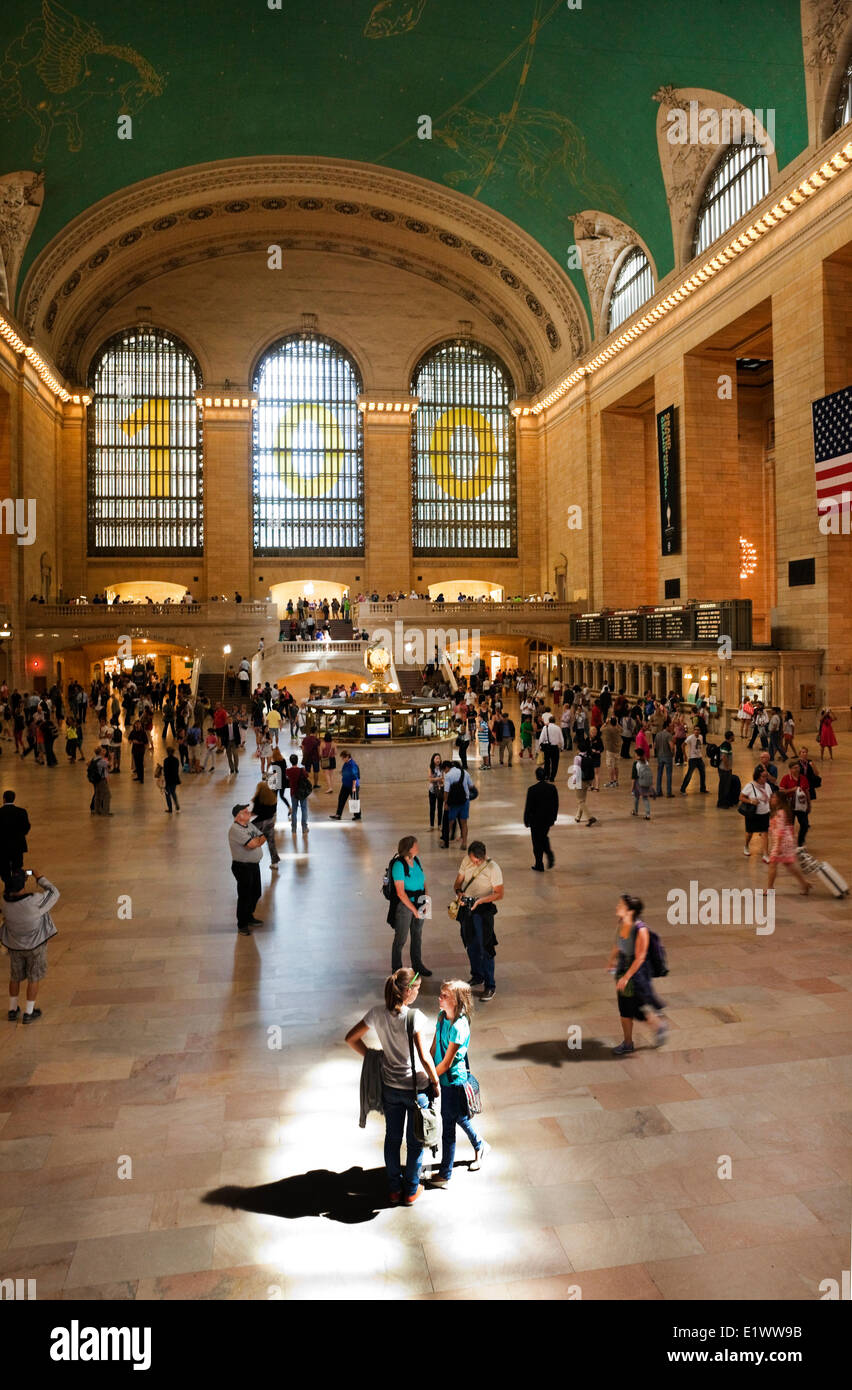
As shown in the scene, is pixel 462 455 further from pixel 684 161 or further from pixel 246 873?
pixel 246 873

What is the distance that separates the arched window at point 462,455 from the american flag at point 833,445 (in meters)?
22.1

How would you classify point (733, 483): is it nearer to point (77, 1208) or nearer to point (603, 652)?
point (603, 652)

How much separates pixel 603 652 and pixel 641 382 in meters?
9.05

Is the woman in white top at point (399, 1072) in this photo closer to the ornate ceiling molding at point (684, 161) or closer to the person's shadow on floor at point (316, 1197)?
the person's shadow on floor at point (316, 1197)

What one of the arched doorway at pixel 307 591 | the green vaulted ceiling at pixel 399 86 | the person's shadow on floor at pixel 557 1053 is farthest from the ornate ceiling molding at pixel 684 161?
A: the person's shadow on floor at pixel 557 1053

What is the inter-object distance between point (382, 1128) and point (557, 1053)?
1163 mm

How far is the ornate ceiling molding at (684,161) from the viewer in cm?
2341

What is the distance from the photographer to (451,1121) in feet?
13.1

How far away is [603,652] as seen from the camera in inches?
1134

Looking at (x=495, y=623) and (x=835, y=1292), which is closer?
(x=835, y=1292)

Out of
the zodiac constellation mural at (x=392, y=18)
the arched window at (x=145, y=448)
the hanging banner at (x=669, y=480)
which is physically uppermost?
the zodiac constellation mural at (x=392, y=18)

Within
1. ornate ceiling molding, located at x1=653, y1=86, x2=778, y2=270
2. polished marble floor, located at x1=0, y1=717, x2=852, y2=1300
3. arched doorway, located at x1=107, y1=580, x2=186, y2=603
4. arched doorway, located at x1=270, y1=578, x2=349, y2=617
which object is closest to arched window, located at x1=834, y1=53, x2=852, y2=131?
ornate ceiling molding, located at x1=653, y1=86, x2=778, y2=270

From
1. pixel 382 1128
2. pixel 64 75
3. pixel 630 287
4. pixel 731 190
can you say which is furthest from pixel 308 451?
pixel 382 1128
